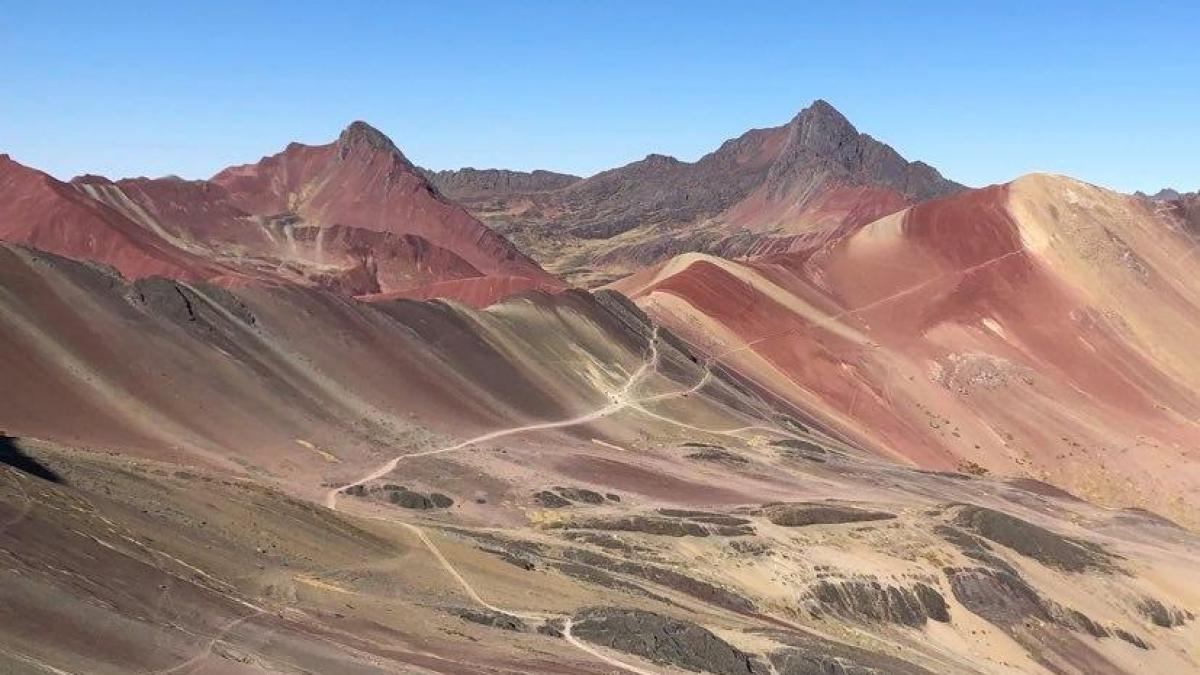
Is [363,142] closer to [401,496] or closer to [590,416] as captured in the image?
[590,416]

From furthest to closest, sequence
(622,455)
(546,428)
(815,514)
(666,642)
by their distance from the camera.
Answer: (546,428) < (622,455) < (815,514) < (666,642)

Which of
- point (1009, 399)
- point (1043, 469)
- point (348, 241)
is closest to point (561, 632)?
point (1043, 469)

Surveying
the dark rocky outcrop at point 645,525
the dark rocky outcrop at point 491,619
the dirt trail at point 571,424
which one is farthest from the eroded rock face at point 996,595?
the dark rocky outcrop at point 491,619

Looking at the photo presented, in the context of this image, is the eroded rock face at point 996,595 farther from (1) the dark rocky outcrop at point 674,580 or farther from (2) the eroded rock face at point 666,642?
(2) the eroded rock face at point 666,642

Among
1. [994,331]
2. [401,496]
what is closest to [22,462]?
[401,496]

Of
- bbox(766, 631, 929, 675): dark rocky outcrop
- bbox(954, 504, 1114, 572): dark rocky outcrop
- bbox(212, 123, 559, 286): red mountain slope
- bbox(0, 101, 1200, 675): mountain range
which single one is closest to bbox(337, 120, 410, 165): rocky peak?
bbox(212, 123, 559, 286): red mountain slope

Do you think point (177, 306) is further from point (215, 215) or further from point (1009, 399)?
point (215, 215)
